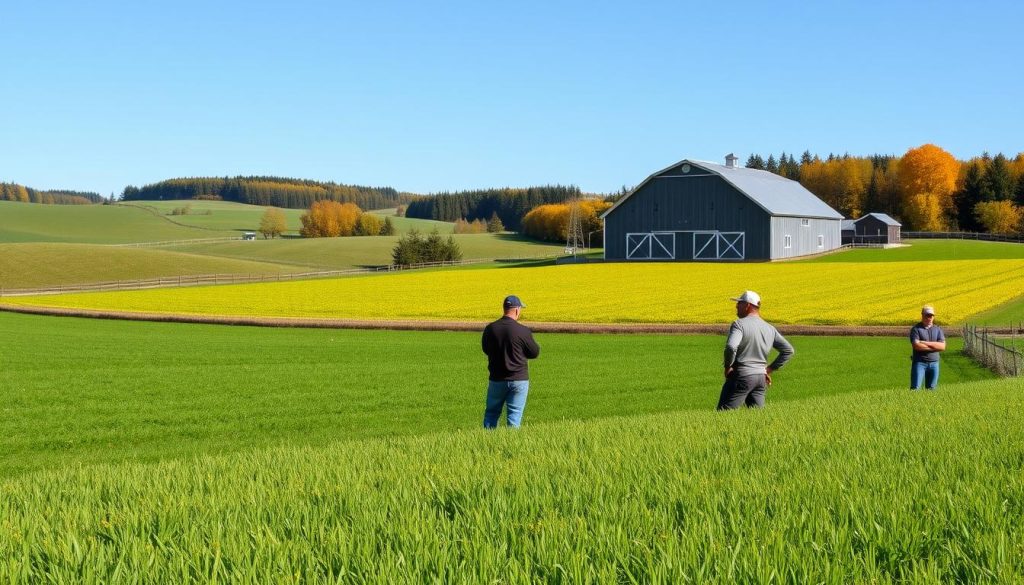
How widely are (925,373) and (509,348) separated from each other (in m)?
8.71

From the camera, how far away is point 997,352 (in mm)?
24016

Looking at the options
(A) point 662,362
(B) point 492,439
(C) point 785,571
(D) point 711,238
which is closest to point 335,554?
(C) point 785,571

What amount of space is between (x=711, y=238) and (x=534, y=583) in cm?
8152

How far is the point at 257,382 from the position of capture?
68.9 ft

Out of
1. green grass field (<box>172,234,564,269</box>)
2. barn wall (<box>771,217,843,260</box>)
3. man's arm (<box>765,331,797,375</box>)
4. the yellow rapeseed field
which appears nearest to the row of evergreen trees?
green grass field (<box>172,234,564,269</box>)

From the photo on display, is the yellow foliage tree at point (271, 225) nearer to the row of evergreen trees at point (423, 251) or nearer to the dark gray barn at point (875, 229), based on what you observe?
the row of evergreen trees at point (423, 251)

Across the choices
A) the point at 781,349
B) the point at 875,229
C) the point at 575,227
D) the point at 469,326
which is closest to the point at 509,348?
the point at 781,349

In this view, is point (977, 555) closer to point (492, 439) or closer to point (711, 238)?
point (492, 439)

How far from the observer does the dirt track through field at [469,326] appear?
3462 centimetres

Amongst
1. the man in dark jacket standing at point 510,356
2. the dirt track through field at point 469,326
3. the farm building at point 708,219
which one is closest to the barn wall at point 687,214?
the farm building at point 708,219

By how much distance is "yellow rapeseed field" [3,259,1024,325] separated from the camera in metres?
41.8

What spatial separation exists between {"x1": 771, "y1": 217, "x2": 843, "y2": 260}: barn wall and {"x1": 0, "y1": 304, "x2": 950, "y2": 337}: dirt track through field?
4620 centimetres

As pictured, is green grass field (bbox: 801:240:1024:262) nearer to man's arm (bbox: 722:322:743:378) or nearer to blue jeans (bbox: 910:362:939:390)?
blue jeans (bbox: 910:362:939:390)

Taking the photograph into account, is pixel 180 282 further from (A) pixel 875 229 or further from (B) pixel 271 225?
(B) pixel 271 225
